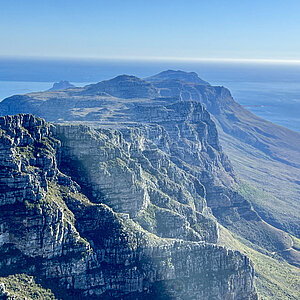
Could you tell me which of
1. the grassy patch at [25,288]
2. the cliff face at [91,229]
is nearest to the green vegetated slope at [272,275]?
the cliff face at [91,229]

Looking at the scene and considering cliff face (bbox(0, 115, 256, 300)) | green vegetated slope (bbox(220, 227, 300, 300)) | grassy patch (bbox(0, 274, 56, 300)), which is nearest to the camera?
grassy patch (bbox(0, 274, 56, 300))

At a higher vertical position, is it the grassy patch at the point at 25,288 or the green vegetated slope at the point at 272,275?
the grassy patch at the point at 25,288

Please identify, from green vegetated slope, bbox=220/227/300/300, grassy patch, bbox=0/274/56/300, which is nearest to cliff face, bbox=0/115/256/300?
grassy patch, bbox=0/274/56/300

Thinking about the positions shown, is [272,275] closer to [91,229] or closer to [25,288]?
[91,229]

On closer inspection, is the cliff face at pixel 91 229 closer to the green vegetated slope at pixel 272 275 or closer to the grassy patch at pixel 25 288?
the grassy patch at pixel 25 288

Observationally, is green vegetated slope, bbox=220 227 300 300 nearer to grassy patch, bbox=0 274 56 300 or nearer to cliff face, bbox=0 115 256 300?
cliff face, bbox=0 115 256 300

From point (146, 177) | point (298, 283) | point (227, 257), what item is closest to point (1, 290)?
point (227, 257)

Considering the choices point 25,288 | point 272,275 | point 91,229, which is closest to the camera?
point 25,288

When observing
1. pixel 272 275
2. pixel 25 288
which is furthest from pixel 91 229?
pixel 272 275

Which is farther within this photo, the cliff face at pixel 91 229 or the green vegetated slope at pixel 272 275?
the green vegetated slope at pixel 272 275
